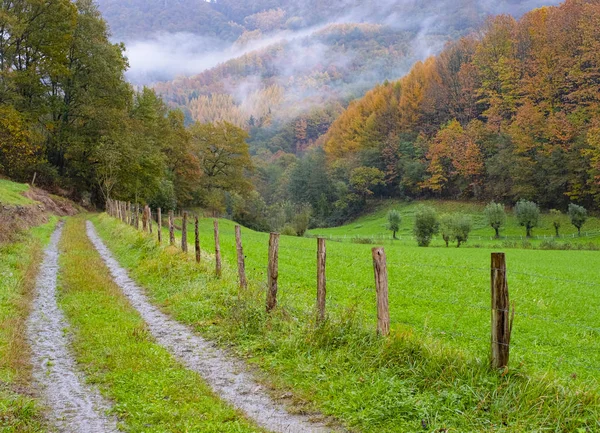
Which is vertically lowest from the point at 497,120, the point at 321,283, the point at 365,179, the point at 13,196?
the point at 321,283

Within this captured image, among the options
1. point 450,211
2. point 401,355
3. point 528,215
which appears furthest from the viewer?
point 450,211

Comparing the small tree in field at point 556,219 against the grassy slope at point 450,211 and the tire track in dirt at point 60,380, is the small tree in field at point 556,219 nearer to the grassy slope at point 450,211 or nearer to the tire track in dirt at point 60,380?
the grassy slope at point 450,211

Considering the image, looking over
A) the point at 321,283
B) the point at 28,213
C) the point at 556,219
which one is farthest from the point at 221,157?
the point at 321,283

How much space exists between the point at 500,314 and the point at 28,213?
29.0 metres

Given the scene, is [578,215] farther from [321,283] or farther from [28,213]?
[321,283]

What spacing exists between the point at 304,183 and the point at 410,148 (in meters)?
30.2

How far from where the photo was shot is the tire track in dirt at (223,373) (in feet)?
18.5

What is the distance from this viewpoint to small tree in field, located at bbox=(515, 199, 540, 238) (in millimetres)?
66500

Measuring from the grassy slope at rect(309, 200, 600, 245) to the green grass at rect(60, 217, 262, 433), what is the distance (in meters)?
53.7

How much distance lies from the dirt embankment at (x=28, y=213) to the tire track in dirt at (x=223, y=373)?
11.3m

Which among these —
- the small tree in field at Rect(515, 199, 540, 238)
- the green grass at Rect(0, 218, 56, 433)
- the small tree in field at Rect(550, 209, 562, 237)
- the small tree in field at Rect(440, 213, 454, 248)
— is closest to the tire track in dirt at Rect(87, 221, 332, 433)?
the green grass at Rect(0, 218, 56, 433)

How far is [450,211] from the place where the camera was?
93.6 metres

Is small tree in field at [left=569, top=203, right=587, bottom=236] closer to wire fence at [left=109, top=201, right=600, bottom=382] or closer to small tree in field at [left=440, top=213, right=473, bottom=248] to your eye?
small tree in field at [left=440, top=213, right=473, bottom=248]

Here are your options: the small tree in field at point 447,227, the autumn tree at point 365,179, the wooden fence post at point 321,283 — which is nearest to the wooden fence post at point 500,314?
the wooden fence post at point 321,283
